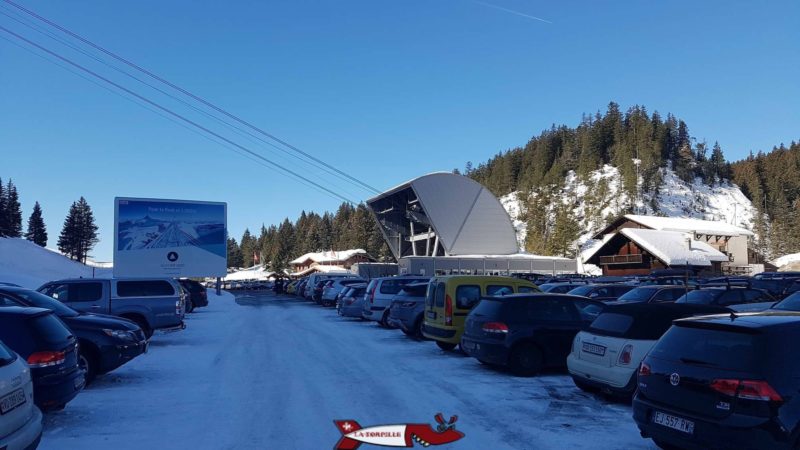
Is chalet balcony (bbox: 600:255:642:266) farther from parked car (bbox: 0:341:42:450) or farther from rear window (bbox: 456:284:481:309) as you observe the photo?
parked car (bbox: 0:341:42:450)

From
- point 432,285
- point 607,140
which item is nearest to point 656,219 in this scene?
point 432,285

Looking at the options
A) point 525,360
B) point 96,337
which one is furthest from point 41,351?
point 525,360

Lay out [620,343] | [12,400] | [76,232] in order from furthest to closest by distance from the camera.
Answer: [76,232] → [620,343] → [12,400]

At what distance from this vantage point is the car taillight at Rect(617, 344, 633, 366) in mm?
8001

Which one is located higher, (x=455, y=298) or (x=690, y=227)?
(x=690, y=227)

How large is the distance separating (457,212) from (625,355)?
7444 centimetres

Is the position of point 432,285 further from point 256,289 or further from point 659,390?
point 256,289

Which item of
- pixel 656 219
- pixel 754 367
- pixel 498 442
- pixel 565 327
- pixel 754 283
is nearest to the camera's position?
pixel 754 367

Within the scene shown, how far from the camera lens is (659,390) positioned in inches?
224

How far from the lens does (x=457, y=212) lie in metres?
82.2

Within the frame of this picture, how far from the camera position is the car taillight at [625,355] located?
8001 millimetres

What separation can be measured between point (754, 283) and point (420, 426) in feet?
67.4

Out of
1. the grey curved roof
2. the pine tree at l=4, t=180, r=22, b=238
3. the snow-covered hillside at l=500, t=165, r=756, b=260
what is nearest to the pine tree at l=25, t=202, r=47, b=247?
the pine tree at l=4, t=180, r=22, b=238

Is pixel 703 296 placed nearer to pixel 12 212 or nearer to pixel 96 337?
pixel 96 337
